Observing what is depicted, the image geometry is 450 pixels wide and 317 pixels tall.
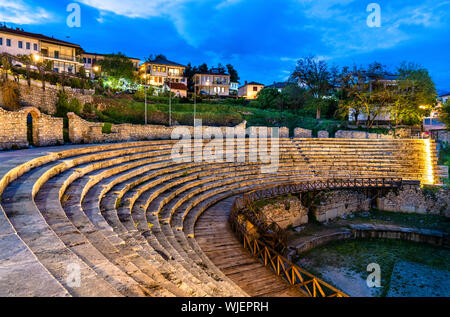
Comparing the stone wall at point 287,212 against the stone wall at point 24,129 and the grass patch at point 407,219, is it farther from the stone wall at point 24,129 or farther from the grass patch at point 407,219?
the stone wall at point 24,129

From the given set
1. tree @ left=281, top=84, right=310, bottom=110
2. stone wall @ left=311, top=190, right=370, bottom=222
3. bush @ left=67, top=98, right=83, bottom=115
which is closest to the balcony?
bush @ left=67, top=98, right=83, bottom=115

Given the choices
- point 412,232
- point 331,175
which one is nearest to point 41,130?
point 331,175

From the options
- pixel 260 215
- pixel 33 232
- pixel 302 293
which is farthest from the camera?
pixel 260 215

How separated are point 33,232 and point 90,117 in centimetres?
1864

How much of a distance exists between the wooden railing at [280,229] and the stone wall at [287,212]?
48 centimetres

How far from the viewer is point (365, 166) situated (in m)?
20.7

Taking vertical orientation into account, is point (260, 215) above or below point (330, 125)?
below

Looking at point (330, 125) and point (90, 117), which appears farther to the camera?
point (330, 125)

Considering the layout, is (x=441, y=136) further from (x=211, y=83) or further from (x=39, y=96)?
(x=211, y=83)

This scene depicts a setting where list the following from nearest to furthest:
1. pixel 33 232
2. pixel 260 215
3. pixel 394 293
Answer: pixel 33 232 → pixel 394 293 → pixel 260 215

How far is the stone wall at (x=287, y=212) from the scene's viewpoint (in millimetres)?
14260

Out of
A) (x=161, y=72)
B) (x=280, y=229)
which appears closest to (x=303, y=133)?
(x=280, y=229)

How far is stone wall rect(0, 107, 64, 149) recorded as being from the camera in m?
11.6

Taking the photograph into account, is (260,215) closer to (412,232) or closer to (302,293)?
(302,293)
